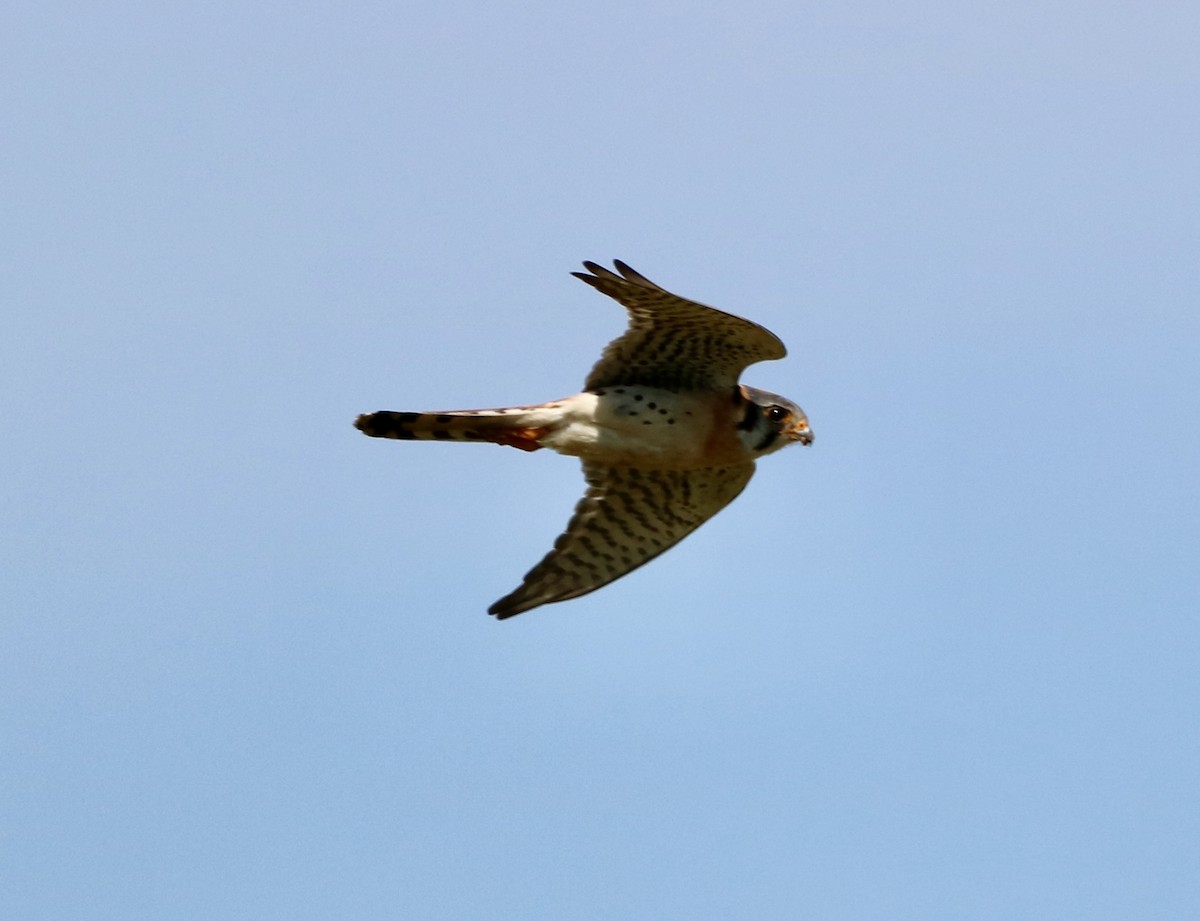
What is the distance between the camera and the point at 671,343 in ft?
37.2

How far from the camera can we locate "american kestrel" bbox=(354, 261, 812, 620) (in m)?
11.4

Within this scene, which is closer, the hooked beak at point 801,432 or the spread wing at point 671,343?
Answer: the spread wing at point 671,343

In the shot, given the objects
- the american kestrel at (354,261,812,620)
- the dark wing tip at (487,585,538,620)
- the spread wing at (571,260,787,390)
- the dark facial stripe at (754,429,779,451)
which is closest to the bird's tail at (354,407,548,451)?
the american kestrel at (354,261,812,620)

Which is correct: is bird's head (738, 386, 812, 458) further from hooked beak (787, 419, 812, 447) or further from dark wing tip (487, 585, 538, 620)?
dark wing tip (487, 585, 538, 620)

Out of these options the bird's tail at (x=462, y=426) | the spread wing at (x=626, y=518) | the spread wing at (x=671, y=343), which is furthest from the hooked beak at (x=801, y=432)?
the bird's tail at (x=462, y=426)

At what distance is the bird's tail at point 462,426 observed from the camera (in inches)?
450

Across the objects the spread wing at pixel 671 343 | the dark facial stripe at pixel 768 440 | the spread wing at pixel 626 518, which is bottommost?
the spread wing at pixel 626 518

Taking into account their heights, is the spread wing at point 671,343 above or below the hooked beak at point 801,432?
above

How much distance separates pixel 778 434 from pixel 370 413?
2.43 meters

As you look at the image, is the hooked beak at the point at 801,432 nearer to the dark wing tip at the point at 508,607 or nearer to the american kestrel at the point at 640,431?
the american kestrel at the point at 640,431

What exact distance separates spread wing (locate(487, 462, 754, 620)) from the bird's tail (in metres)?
0.57

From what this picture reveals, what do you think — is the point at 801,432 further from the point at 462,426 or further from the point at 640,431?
the point at 462,426

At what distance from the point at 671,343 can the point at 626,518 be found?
4.10 ft

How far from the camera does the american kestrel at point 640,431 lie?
37.4ft
